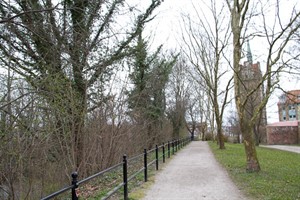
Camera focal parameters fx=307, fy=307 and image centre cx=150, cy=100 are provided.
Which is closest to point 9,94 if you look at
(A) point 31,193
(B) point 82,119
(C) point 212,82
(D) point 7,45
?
(D) point 7,45

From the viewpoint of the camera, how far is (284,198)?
660 cm

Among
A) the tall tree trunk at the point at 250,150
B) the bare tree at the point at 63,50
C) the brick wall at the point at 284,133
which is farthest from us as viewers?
the brick wall at the point at 284,133

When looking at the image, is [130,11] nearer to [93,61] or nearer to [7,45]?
[7,45]

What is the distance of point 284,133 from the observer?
156 feet

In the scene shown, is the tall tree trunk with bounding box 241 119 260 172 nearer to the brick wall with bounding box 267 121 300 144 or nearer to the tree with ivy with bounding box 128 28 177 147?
the tree with ivy with bounding box 128 28 177 147

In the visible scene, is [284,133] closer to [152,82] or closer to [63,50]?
[152,82]

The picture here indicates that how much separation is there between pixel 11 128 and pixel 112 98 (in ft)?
17.1

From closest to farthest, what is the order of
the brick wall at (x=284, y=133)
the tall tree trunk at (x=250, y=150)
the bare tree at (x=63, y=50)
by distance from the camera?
1. the bare tree at (x=63, y=50)
2. the tall tree trunk at (x=250, y=150)
3. the brick wall at (x=284, y=133)

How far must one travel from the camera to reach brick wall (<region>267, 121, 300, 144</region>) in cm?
4688

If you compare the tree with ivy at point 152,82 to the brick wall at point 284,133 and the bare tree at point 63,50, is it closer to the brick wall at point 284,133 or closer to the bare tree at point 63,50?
the bare tree at point 63,50

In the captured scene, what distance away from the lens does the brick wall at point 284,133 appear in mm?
46875

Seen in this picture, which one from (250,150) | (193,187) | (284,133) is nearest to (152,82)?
(250,150)

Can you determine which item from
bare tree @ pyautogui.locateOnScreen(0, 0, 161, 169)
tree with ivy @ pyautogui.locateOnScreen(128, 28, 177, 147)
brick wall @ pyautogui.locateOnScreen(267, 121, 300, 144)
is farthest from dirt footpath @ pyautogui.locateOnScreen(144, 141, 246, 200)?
brick wall @ pyautogui.locateOnScreen(267, 121, 300, 144)

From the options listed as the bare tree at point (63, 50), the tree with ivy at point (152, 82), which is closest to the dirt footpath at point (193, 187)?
the bare tree at point (63, 50)
